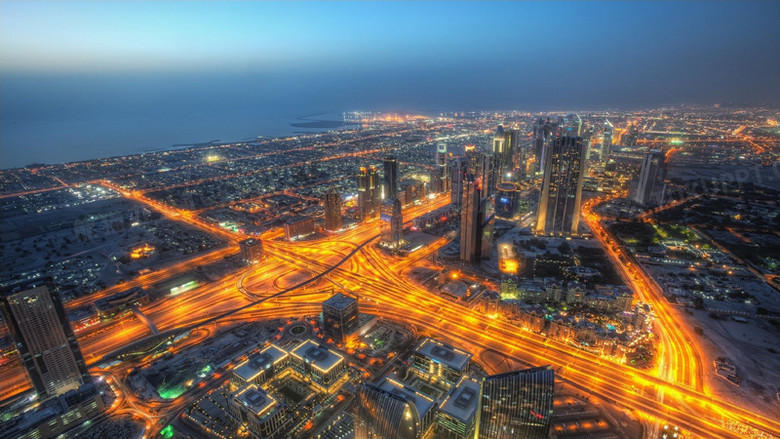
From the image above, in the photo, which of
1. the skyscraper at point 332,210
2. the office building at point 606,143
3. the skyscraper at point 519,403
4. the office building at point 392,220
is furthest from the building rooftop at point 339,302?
the office building at point 606,143

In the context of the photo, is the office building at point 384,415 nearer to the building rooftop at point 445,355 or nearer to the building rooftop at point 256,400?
the building rooftop at point 256,400

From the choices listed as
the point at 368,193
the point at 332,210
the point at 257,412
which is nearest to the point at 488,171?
the point at 368,193

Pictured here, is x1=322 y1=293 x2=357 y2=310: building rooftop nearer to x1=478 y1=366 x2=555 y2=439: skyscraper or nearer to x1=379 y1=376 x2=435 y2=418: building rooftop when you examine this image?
x1=379 y1=376 x2=435 y2=418: building rooftop

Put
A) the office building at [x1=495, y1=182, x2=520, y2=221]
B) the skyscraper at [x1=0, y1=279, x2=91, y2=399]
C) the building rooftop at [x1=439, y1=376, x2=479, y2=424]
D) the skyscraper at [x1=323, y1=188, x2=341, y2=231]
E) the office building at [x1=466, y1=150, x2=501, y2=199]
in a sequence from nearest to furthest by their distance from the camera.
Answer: the building rooftop at [x1=439, y1=376, x2=479, y2=424] < the skyscraper at [x1=0, y1=279, x2=91, y2=399] < the skyscraper at [x1=323, y1=188, x2=341, y2=231] < the office building at [x1=495, y1=182, x2=520, y2=221] < the office building at [x1=466, y1=150, x2=501, y2=199]

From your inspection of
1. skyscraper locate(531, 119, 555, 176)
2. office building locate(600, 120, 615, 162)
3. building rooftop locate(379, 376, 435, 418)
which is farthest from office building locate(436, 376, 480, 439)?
office building locate(600, 120, 615, 162)

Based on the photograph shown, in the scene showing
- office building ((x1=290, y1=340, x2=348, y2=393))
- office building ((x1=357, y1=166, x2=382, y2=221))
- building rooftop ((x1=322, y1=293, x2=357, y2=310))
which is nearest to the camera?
office building ((x1=290, y1=340, x2=348, y2=393))
